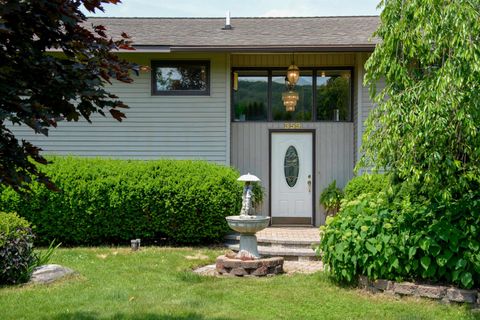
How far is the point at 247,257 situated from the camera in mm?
8070

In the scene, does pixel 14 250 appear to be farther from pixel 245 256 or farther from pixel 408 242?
pixel 408 242

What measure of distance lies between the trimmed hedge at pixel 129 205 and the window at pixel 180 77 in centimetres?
229

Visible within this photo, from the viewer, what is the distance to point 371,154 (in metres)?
6.19

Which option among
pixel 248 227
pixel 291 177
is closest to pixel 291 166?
pixel 291 177

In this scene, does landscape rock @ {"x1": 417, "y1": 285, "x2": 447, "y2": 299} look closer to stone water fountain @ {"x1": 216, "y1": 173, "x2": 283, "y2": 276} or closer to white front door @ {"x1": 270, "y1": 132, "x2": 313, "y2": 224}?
stone water fountain @ {"x1": 216, "y1": 173, "x2": 283, "y2": 276}

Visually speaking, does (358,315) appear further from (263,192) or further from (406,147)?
(263,192)

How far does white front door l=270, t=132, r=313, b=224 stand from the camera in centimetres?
1195

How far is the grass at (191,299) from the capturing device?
18.6 ft

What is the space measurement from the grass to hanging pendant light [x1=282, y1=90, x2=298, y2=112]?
209 inches

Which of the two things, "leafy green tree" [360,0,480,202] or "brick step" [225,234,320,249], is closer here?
"leafy green tree" [360,0,480,202]

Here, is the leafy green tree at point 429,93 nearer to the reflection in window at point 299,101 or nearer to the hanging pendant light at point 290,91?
the hanging pendant light at point 290,91

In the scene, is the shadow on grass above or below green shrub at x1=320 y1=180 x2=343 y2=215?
below

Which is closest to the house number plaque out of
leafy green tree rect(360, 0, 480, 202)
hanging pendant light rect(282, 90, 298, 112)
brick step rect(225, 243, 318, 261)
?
hanging pendant light rect(282, 90, 298, 112)

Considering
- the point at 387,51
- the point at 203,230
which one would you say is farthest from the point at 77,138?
the point at 387,51
